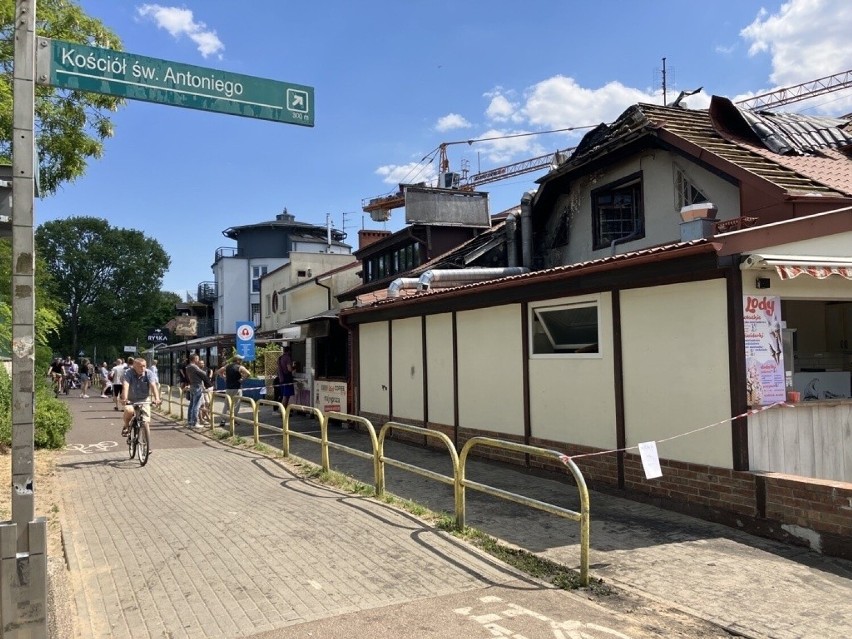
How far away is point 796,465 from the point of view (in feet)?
23.5

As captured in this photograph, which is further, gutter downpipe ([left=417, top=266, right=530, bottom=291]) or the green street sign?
gutter downpipe ([left=417, top=266, right=530, bottom=291])

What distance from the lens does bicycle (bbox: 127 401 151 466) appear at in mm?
10312

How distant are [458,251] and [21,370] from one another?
16.8 m

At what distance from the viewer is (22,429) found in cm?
387

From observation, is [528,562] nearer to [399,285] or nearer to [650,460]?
[650,460]

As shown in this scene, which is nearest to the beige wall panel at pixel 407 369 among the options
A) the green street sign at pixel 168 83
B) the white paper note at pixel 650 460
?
the white paper note at pixel 650 460

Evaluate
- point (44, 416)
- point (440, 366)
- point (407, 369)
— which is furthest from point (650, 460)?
point (44, 416)

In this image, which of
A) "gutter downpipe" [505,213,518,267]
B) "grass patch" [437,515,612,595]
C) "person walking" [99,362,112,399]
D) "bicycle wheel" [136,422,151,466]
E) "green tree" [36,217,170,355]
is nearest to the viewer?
"grass patch" [437,515,612,595]

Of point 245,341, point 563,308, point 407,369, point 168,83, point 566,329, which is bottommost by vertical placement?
point 407,369

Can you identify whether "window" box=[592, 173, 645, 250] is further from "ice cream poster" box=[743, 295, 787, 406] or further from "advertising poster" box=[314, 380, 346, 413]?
"advertising poster" box=[314, 380, 346, 413]

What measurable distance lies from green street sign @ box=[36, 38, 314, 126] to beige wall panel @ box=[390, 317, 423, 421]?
7677mm

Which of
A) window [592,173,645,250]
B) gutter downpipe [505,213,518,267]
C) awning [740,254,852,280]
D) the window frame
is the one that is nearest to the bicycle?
the window frame

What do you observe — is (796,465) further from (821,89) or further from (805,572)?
(821,89)

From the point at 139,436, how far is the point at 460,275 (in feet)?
24.8
